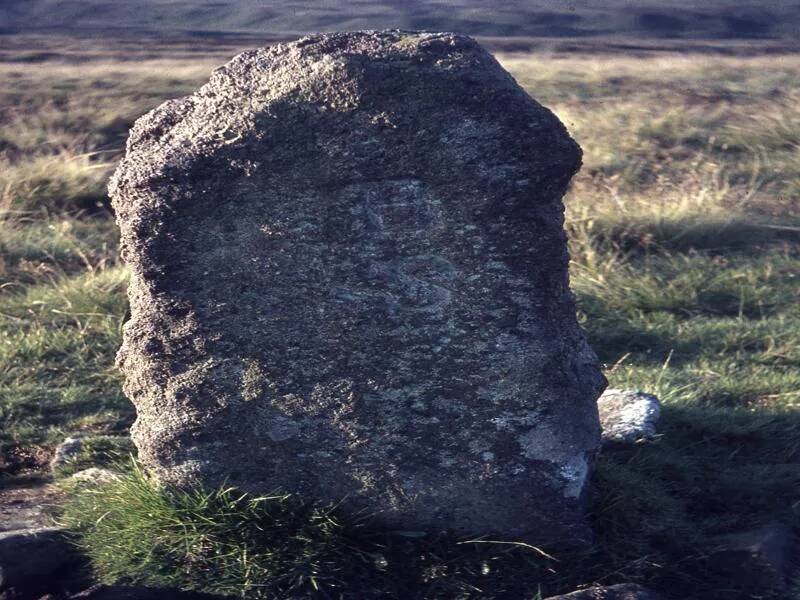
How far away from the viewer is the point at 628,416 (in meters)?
4.12

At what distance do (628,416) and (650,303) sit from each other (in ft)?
6.91

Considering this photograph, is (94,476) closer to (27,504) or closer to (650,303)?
(27,504)

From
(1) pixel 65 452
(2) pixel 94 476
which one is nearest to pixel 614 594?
(2) pixel 94 476

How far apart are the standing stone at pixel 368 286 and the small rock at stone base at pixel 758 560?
51 centimetres

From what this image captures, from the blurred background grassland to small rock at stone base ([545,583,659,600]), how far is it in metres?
0.15

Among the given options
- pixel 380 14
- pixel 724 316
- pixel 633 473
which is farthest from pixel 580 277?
pixel 380 14

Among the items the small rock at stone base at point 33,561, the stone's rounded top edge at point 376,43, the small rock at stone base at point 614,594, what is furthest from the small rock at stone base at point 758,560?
the small rock at stone base at point 33,561

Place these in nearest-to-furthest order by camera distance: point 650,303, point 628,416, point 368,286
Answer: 1. point 368,286
2. point 628,416
3. point 650,303

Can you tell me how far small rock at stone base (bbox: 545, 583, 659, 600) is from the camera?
2932 millimetres

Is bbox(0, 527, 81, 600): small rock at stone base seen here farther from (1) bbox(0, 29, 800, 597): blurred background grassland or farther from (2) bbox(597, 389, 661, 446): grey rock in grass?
(2) bbox(597, 389, 661, 446): grey rock in grass

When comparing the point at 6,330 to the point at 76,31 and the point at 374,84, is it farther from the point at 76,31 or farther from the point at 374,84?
the point at 76,31

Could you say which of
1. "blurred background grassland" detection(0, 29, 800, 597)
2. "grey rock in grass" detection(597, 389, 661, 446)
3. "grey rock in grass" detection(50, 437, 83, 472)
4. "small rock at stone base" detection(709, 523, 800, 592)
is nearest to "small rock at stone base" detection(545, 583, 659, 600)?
"blurred background grassland" detection(0, 29, 800, 597)

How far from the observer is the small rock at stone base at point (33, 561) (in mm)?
3166

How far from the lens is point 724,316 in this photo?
237 inches
